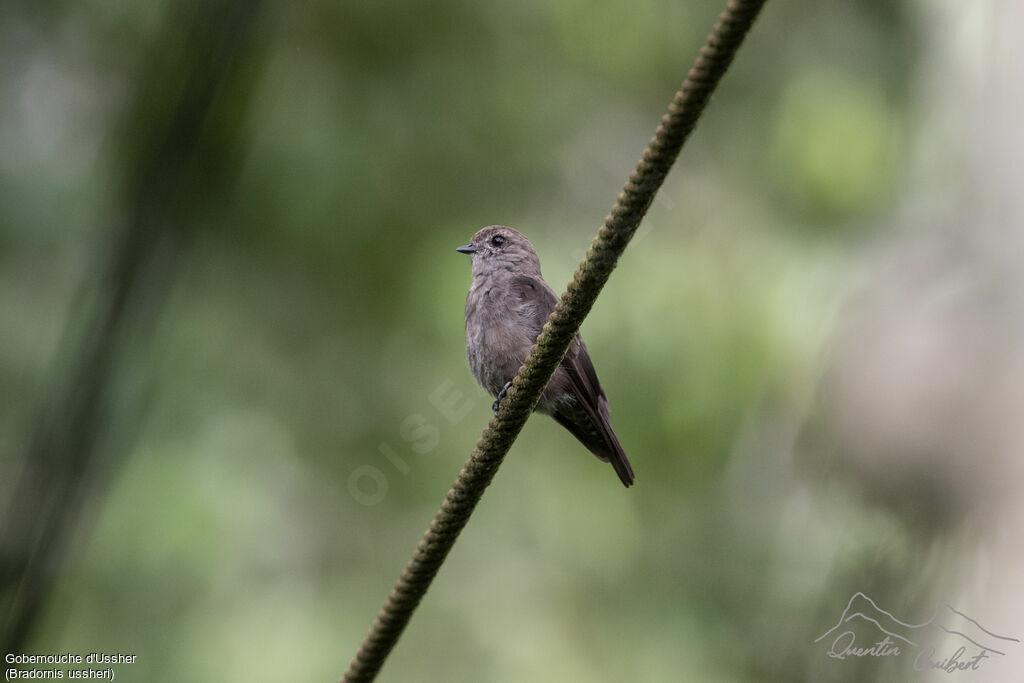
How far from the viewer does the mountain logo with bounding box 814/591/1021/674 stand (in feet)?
15.5

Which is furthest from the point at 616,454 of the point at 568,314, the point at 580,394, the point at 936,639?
the point at 568,314

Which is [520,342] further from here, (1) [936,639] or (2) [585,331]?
(1) [936,639]

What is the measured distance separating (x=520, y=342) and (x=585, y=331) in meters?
1.46

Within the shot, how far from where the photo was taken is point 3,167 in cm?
540

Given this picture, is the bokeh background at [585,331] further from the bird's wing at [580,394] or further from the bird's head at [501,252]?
the bird's wing at [580,394]

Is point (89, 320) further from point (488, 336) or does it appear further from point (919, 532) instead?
point (919, 532)

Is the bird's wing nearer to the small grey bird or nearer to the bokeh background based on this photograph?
the small grey bird

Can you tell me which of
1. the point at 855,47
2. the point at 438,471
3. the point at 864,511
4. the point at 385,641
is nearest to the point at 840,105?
the point at 855,47

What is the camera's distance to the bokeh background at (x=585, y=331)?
17.4 feet

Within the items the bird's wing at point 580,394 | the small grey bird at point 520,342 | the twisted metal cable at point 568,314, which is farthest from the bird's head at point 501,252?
the twisted metal cable at point 568,314

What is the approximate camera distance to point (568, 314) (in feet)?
7.32

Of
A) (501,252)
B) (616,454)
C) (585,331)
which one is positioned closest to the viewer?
(616,454)

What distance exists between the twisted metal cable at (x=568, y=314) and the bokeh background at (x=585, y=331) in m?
2.77

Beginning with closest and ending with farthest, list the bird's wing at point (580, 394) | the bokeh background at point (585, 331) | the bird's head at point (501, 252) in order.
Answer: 1. the bird's wing at point (580, 394)
2. the bird's head at point (501, 252)
3. the bokeh background at point (585, 331)
